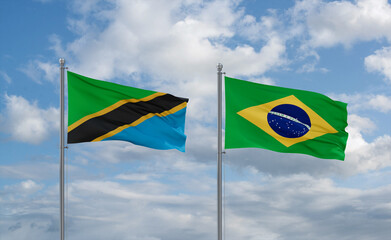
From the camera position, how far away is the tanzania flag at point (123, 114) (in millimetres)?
21438

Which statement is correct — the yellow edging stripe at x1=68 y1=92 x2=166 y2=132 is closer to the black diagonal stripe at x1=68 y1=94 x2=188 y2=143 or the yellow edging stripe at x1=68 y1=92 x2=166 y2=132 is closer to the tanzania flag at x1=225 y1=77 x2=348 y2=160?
the black diagonal stripe at x1=68 y1=94 x2=188 y2=143

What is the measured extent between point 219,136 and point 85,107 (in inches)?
212

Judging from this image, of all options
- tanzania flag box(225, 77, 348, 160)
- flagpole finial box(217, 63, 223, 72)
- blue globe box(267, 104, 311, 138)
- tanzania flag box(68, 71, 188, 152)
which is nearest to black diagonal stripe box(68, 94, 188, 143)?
tanzania flag box(68, 71, 188, 152)

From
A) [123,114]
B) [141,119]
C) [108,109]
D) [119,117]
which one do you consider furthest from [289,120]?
[108,109]

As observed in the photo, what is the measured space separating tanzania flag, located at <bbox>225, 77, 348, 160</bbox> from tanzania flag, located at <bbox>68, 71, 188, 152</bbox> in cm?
217

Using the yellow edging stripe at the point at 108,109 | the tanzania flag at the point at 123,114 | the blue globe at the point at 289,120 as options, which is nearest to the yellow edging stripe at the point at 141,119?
the tanzania flag at the point at 123,114

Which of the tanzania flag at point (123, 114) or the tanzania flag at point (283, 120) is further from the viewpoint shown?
the tanzania flag at point (283, 120)

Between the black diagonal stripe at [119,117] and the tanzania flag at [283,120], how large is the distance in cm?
237

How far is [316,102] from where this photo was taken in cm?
2350

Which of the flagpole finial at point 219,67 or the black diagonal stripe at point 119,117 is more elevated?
the flagpole finial at point 219,67

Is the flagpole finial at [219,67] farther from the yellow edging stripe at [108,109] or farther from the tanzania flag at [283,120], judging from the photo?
the yellow edging stripe at [108,109]

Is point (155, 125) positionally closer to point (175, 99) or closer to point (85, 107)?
point (175, 99)

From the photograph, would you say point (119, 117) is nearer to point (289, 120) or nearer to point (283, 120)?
point (283, 120)

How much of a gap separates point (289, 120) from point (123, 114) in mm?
6896
